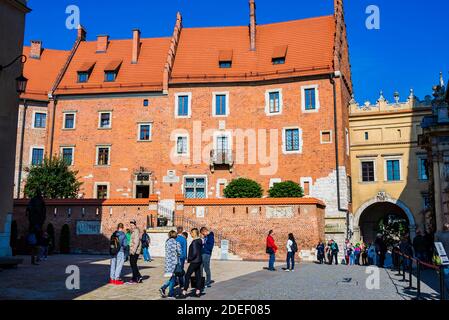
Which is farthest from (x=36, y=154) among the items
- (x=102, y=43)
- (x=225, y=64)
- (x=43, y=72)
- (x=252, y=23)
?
(x=252, y=23)

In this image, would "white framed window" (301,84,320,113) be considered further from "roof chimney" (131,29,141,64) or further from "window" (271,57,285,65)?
"roof chimney" (131,29,141,64)

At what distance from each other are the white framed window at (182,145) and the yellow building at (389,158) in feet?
42.2

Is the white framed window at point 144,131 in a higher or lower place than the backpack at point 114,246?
higher

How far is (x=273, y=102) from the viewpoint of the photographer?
34.8m

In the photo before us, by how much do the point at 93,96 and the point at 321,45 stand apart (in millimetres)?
18084

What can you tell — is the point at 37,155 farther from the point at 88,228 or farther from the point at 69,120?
the point at 88,228

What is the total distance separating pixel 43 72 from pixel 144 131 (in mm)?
11323

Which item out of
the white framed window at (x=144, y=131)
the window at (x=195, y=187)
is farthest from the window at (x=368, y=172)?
the white framed window at (x=144, y=131)

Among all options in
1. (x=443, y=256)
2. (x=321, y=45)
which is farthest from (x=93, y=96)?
(x=443, y=256)

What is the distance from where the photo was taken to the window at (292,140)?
33.6 meters

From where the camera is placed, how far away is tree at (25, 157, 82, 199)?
31425 millimetres

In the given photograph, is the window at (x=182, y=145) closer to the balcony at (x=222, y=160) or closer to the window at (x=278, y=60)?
the balcony at (x=222, y=160)

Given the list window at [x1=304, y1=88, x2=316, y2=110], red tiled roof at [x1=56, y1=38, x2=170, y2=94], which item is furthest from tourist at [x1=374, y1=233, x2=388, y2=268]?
red tiled roof at [x1=56, y1=38, x2=170, y2=94]

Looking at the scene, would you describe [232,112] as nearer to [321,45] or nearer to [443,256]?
[321,45]
